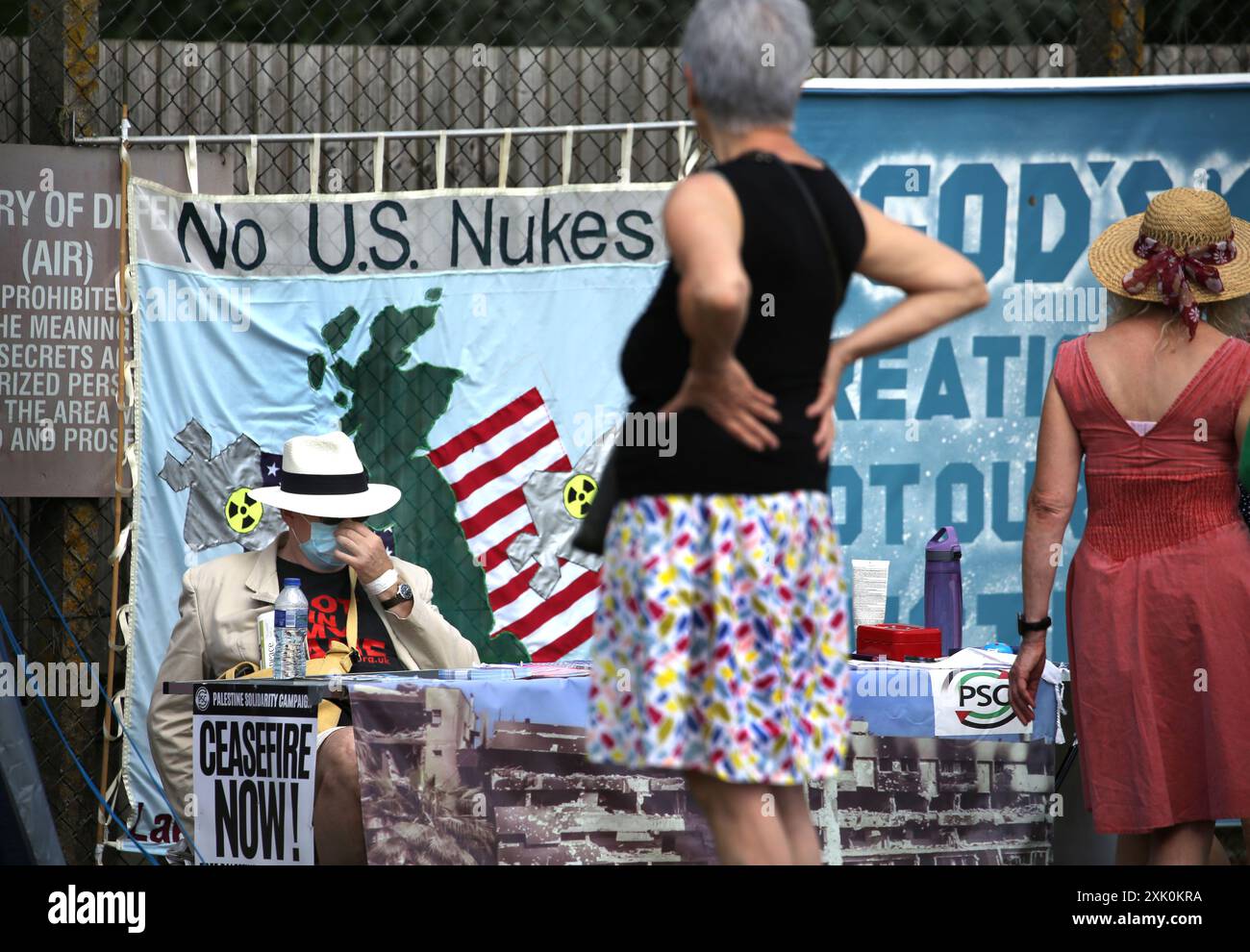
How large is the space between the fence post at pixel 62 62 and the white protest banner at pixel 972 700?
12.3ft

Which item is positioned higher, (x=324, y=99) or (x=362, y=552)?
(x=324, y=99)

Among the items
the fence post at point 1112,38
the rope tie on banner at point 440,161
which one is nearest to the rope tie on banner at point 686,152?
the rope tie on banner at point 440,161

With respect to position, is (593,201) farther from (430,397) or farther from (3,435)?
(3,435)

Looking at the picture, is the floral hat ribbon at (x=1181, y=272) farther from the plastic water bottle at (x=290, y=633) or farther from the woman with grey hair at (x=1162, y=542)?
the plastic water bottle at (x=290, y=633)

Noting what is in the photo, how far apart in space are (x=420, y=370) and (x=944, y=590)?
2279 mm

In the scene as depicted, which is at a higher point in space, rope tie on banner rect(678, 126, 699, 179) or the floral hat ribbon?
rope tie on banner rect(678, 126, 699, 179)

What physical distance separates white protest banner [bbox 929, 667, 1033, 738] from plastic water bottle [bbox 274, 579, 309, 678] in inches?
66.0

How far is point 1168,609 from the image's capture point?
12.0 feet

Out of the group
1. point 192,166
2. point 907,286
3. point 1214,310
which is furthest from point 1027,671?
point 192,166

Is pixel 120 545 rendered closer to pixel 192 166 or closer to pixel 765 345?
pixel 192 166

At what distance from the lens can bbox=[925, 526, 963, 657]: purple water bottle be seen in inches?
184

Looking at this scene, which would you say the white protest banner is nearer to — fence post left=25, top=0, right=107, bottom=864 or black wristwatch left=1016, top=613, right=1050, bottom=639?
black wristwatch left=1016, top=613, right=1050, bottom=639

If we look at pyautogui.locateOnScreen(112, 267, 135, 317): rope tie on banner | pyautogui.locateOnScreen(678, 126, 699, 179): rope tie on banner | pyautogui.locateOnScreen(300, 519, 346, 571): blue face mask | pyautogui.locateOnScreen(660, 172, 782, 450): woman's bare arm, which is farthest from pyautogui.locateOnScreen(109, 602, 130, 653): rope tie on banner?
pyautogui.locateOnScreen(660, 172, 782, 450): woman's bare arm

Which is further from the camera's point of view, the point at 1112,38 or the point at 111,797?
the point at 1112,38
